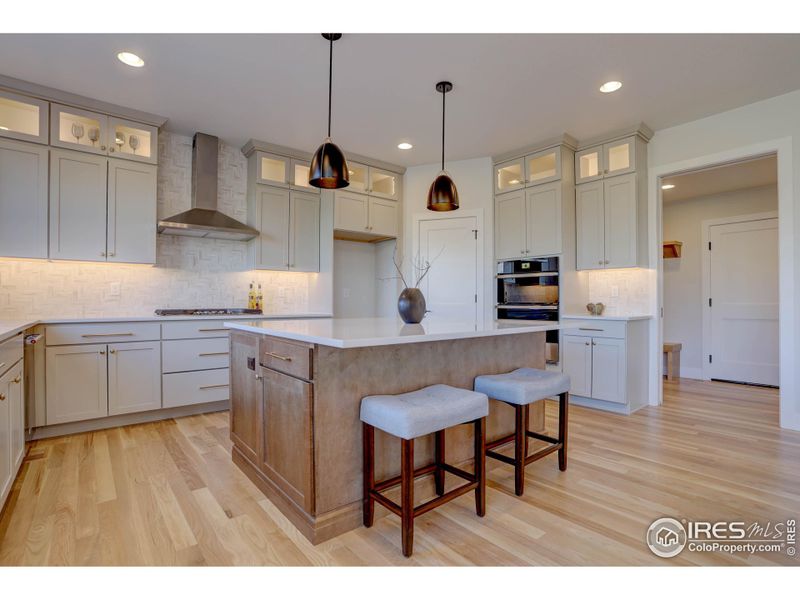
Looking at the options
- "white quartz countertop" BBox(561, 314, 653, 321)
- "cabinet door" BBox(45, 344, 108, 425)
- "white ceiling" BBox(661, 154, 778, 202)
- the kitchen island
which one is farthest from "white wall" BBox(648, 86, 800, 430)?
"cabinet door" BBox(45, 344, 108, 425)

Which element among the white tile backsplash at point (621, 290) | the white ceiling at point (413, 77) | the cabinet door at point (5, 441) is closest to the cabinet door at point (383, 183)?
the white ceiling at point (413, 77)

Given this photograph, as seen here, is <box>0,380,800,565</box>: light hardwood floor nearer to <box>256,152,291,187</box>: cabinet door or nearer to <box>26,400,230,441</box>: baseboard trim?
<box>26,400,230,441</box>: baseboard trim

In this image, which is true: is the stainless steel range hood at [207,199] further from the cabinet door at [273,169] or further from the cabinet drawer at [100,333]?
the cabinet drawer at [100,333]

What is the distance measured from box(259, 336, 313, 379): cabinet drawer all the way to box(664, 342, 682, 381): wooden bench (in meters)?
5.19

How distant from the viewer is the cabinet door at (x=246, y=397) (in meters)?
2.22

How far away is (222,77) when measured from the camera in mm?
3020

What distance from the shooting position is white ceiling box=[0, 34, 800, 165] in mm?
2607

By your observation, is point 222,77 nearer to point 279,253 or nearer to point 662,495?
point 279,253

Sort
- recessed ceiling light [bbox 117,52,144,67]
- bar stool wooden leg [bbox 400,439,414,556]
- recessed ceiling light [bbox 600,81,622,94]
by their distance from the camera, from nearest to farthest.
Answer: bar stool wooden leg [bbox 400,439,414,556]
recessed ceiling light [bbox 117,52,144,67]
recessed ceiling light [bbox 600,81,622,94]

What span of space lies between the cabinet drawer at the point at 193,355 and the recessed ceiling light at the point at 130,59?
6.82 feet

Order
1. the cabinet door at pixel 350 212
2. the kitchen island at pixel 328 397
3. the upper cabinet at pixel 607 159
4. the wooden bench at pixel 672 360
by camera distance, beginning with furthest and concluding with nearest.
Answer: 1. the wooden bench at pixel 672 360
2. the cabinet door at pixel 350 212
3. the upper cabinet at pixel 607 159
4. the kitchen island at pixel 328 397

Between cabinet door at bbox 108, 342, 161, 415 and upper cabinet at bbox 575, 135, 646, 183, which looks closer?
cabinet door at bbox 108, 342, 161, 415
